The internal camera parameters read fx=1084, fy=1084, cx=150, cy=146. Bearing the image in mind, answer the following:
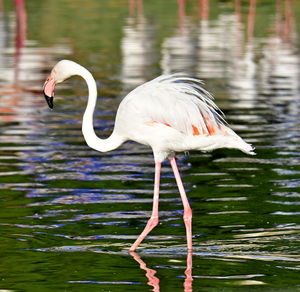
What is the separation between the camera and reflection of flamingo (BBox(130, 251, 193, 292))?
22.5 ft

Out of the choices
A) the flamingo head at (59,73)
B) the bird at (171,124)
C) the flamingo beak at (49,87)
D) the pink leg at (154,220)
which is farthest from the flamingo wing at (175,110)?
the flamingo beak at (49,87)

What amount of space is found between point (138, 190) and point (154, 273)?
9.01 feet

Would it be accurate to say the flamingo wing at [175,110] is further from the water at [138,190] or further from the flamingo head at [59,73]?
the water at [138,190]

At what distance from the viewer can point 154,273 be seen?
283 inches

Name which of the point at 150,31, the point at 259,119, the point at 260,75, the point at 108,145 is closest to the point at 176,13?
the point at 150,31

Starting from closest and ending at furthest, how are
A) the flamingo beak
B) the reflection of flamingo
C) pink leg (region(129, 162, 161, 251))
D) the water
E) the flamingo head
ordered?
the reflection of flamingo < the water < pink leg (region(129, 162, 161, 251)) < the flamingo head < the flamingo beak

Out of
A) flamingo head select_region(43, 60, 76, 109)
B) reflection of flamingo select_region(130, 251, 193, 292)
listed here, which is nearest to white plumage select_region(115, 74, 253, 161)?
flamingo head select_region(43, 60, 76, 109)

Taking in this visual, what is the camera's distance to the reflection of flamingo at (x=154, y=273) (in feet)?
22.5

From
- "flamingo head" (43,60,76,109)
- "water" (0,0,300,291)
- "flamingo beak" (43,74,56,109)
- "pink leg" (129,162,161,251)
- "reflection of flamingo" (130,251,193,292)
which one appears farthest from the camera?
"flamingo beak" (43,74,56,109)

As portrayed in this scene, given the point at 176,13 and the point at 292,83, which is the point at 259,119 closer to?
the point at 292,83

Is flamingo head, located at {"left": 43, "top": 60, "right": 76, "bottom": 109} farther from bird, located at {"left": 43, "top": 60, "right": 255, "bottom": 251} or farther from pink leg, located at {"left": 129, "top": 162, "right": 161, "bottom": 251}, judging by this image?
pink leg, located at {"left": 129, "top": 162, "right": 161, "bottom": 251}

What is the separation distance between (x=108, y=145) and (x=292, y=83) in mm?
10326

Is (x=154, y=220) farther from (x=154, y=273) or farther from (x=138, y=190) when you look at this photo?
(x=138, y=190)

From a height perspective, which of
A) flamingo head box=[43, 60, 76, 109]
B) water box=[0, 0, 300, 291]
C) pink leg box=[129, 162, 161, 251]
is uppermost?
flamingo head box=[43, 60, 76, 109]
